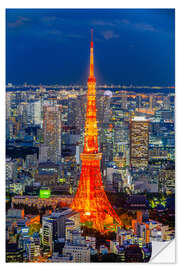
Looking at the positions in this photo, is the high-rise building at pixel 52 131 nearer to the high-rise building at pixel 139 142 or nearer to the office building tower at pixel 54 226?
the office building tower at pixel 54 226

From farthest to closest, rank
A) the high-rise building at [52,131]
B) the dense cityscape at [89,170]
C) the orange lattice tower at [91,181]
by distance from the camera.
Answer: the high-rise building at [52,131] < the orange lattice tower at [91,181] < the dense cityscape at [89,170]

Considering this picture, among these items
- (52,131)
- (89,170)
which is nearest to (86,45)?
(52,131)

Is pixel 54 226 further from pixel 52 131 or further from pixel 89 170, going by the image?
pixel 52 131

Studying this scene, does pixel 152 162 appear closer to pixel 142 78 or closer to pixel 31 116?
pixel 142 78

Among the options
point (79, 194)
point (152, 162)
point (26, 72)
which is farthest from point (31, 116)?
point (152, 162)

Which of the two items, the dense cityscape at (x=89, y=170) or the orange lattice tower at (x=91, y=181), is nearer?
the dense cityscape at (x=89, y=170)

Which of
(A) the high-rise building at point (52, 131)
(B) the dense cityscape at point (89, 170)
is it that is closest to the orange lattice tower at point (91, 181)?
(B) the dense cityscape at point (89, 170)

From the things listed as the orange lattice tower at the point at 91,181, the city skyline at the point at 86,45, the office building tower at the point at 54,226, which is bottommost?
the office building tower at the point at 54,226
